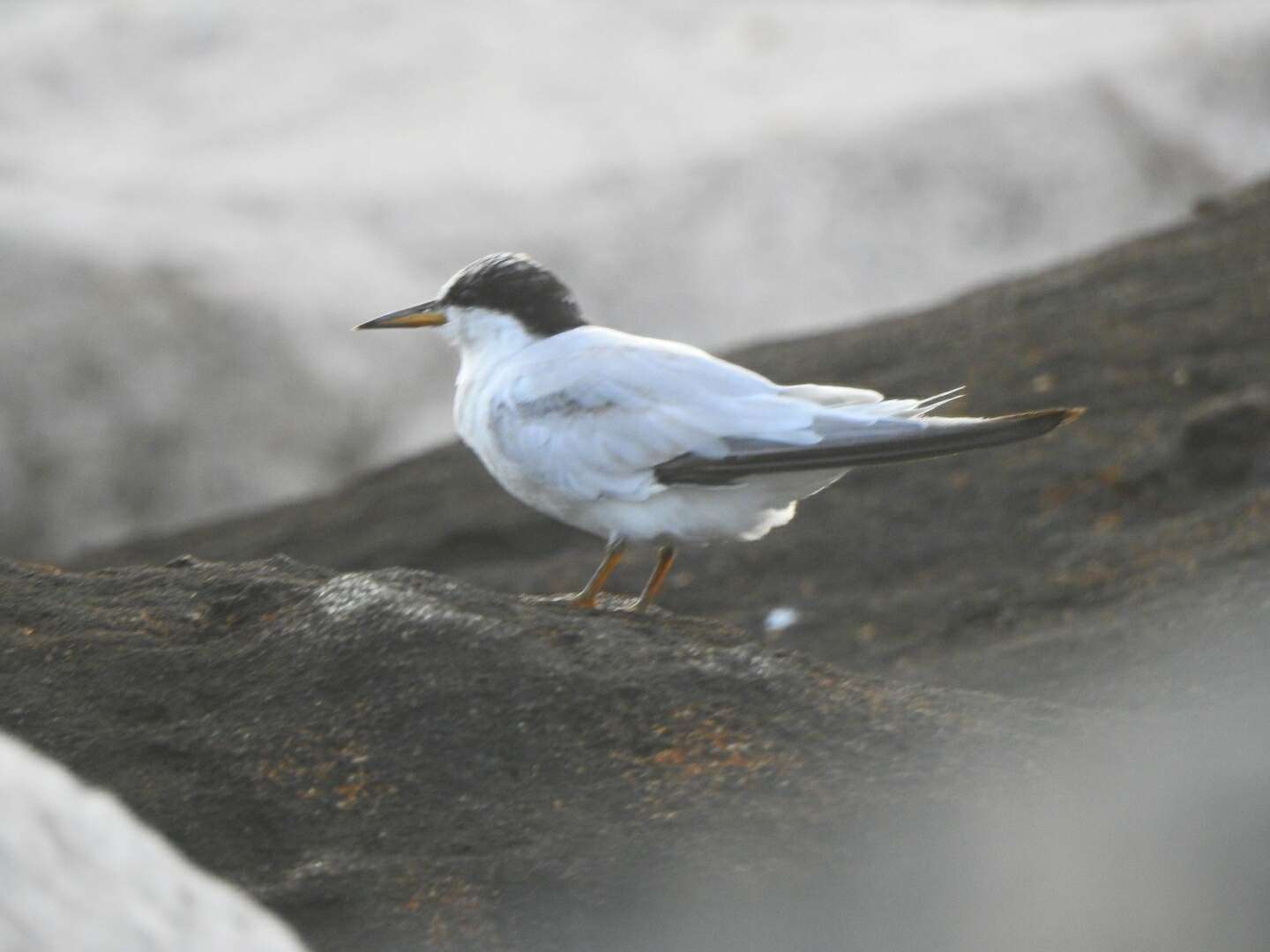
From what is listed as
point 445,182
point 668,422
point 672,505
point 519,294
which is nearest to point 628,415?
point 668,422

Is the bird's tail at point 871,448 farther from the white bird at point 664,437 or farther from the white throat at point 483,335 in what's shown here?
the white throat at point 483,335

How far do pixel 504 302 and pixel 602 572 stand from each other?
2.30 feet

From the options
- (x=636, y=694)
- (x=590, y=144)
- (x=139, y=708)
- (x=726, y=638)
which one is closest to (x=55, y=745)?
(x=139, y=708)

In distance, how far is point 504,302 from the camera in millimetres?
4555

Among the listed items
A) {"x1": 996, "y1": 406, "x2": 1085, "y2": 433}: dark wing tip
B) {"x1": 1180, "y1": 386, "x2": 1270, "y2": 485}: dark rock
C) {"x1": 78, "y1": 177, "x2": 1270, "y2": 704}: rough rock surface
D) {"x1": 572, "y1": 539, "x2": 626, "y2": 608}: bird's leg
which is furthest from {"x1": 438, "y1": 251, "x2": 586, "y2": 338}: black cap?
{"x1": 1180, "y1": 386, "x2": 1270, "y2": 485}: dark rock

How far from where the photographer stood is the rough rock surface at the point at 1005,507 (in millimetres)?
6297

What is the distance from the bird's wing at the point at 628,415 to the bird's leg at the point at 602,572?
13 centimetres

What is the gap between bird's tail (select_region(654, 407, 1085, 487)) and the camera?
373cm

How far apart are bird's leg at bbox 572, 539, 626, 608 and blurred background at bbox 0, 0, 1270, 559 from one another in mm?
7086

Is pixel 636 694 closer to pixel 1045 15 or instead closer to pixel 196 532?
pixel 196 532

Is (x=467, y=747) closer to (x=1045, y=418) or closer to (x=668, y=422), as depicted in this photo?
(x=668, y=422)

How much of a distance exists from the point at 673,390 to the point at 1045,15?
1180 cm

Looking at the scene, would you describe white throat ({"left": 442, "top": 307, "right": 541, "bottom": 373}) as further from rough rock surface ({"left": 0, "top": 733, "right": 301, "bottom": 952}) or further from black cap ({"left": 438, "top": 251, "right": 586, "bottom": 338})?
rough rock surface ({"left": 0, "top": 733, "right": 301, "bottom": 952})

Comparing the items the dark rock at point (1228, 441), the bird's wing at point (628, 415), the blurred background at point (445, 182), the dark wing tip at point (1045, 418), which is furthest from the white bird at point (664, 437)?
the blurred background at point (445, 182)
